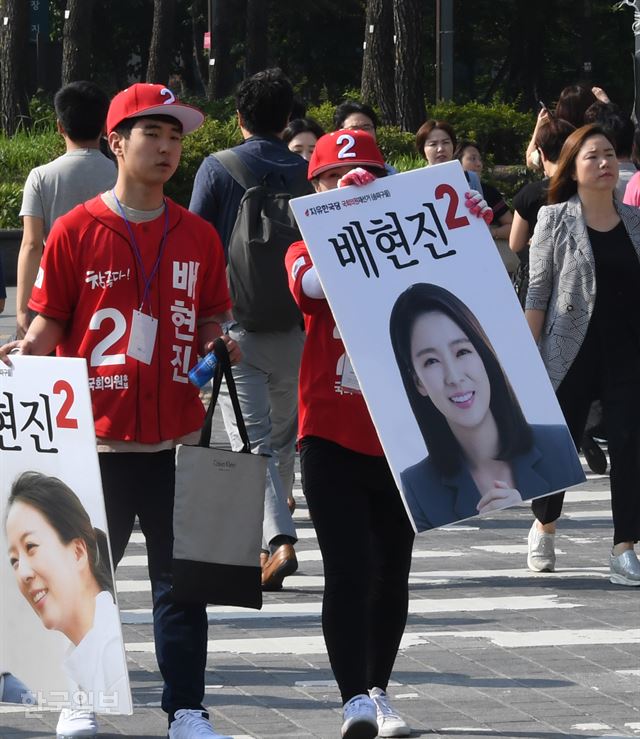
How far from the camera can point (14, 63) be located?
92.1 feet

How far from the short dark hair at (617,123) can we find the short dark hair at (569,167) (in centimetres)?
236

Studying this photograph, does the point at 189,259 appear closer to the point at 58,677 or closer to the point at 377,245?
the point at 377,245

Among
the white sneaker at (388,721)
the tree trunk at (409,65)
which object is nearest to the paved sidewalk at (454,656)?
the white sneaker at (388,721)

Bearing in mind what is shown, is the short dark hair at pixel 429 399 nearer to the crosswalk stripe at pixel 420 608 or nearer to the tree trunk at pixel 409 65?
the crosswalk stripe at pixel 420 608

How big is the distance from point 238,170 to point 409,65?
18.7 metres

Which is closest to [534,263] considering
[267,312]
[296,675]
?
[267,312]

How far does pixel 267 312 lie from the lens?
23.5ft

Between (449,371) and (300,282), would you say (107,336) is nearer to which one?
(300,282)

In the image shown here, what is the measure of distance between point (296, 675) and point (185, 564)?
1.16 m

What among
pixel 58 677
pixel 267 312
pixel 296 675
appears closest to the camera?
pixel 58 677

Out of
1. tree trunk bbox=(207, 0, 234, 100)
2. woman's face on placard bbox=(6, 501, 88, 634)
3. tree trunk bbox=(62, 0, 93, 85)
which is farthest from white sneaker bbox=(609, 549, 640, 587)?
tree trunk bbox=(207, 0, 234, 100)

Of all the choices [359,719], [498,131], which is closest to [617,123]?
[359,719]

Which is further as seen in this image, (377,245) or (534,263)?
(534,263)

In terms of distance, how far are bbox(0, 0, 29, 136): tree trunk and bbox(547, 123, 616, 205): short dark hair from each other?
2072 cm
